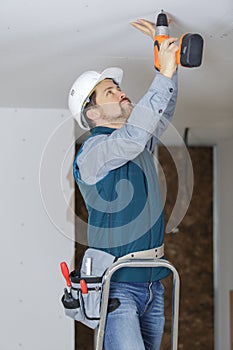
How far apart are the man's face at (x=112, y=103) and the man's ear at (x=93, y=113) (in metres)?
0.02

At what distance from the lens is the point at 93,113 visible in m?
2.52

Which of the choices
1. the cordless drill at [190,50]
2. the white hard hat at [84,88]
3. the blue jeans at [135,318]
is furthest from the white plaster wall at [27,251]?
the cordless drill at [190,50]

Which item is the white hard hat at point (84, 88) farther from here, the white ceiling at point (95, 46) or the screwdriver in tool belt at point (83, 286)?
the screwdriver in tool belt at point (83, 286)

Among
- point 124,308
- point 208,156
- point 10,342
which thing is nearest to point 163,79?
point 124,308

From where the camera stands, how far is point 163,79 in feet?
7.47

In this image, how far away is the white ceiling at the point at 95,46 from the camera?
2.34 metres

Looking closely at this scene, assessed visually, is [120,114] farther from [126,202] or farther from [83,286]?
[83,286]

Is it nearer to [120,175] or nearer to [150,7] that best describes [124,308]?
[120,175]

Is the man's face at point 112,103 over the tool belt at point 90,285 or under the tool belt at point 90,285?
over

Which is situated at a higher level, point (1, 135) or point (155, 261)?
point (1, 135)

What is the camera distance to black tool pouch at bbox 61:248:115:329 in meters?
2.43

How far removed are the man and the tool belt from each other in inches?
1.0

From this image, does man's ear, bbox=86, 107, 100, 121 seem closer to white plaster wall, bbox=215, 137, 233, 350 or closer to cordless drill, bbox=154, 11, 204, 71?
cordless drill, bbox=154, 11, 204, 71

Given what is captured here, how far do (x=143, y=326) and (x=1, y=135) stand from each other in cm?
207
